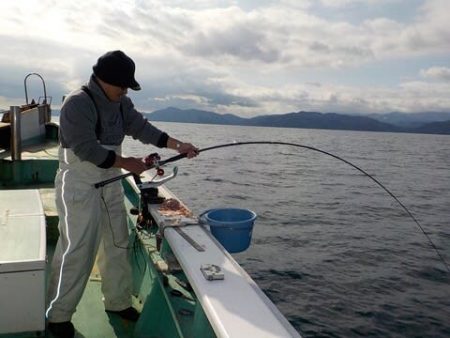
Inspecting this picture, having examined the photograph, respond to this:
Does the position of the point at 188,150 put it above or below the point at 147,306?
above

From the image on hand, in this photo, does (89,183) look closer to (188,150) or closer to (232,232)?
(188,150)

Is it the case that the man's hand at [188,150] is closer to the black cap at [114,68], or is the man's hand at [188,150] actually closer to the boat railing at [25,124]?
the black cap at [114,68]

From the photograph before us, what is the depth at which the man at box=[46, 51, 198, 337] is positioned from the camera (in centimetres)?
311

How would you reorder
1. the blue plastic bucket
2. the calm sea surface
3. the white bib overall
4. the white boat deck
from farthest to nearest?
the calm sea surface < the blue plastic bucket < the white bib overall < the white boat deck

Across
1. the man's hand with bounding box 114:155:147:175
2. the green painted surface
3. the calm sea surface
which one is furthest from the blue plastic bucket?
the calm sea surface

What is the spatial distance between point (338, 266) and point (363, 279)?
804mm

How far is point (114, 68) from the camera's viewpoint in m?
3.12

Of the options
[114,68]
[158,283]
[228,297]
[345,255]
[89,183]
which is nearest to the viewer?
[228,297]

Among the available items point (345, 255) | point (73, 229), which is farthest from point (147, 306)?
point (345, 255)

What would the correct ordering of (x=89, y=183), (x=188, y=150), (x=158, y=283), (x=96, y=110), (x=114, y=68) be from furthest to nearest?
1. (x=188, y=150)
2. (x=158, y=283)
3. (x=89, y=183)
4. (x=96, y=110)
5. (x=114, y=68)

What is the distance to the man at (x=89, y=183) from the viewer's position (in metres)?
3.11

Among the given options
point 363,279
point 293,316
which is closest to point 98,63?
point 293,316

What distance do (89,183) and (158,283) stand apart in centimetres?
104

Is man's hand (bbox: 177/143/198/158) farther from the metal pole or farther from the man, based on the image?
the metal pole
